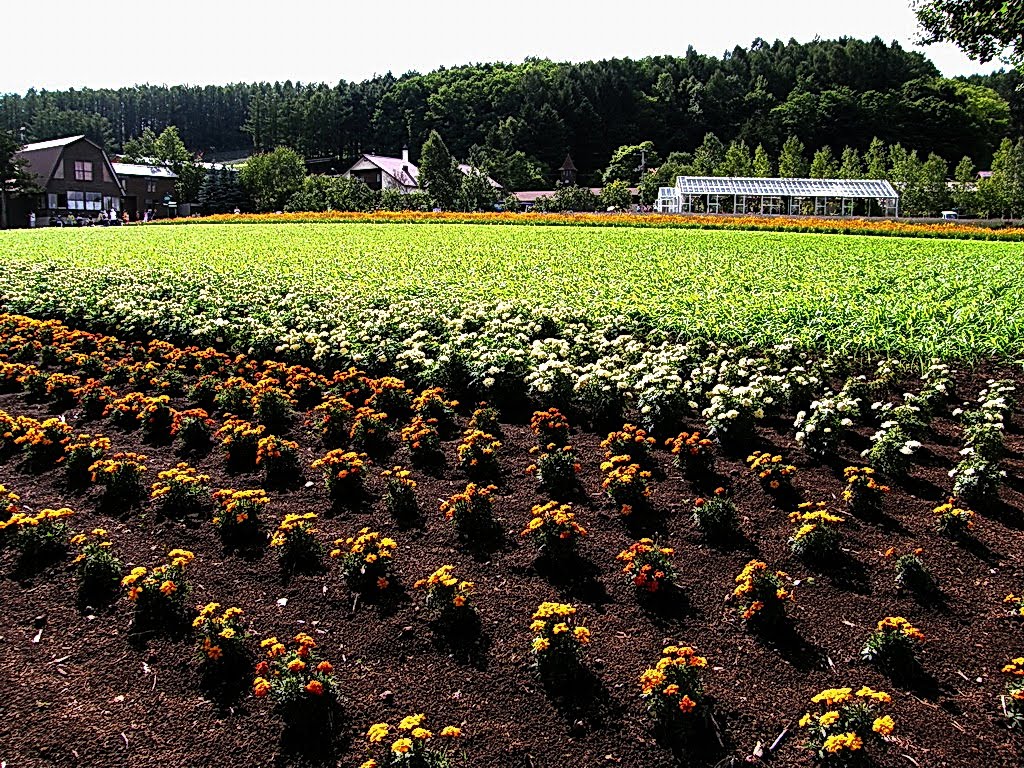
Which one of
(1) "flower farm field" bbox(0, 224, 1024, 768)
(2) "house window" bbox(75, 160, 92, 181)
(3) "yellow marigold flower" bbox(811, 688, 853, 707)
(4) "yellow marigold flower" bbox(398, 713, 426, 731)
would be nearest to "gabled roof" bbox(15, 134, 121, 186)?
(2) "house window" bbox(75, 160, 92, 181)

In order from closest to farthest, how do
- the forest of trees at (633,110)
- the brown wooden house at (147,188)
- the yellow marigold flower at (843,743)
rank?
the yellow marigold flower at (843,743) → the brown wooden house at (147,188) → the forest of trees at (633,110)

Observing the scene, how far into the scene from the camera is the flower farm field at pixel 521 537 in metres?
3.33

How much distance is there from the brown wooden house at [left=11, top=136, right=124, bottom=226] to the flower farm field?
5559 centimetres

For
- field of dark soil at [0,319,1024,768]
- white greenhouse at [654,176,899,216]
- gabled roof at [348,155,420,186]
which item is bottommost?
field of dark soil at [0,319,1024,768]

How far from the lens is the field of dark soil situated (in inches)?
128

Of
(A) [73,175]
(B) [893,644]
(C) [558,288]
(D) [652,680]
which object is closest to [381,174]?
(A) [73,175]

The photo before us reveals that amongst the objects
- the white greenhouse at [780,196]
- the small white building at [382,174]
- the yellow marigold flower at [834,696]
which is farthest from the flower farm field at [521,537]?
the small white building at [382,174]

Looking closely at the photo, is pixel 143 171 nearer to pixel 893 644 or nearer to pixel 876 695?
pixel 893 644

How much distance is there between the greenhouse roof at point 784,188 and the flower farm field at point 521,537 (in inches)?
1682

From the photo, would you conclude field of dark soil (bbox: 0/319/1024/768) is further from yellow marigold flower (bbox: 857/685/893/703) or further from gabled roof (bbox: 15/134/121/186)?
gabled roof (bbox: 15/134/121/186)

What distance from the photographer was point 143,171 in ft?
220

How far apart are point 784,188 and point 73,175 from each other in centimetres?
4782

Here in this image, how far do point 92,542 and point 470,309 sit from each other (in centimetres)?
458

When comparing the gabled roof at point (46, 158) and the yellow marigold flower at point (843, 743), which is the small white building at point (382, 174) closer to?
the gabled roof at point (46, 158)
